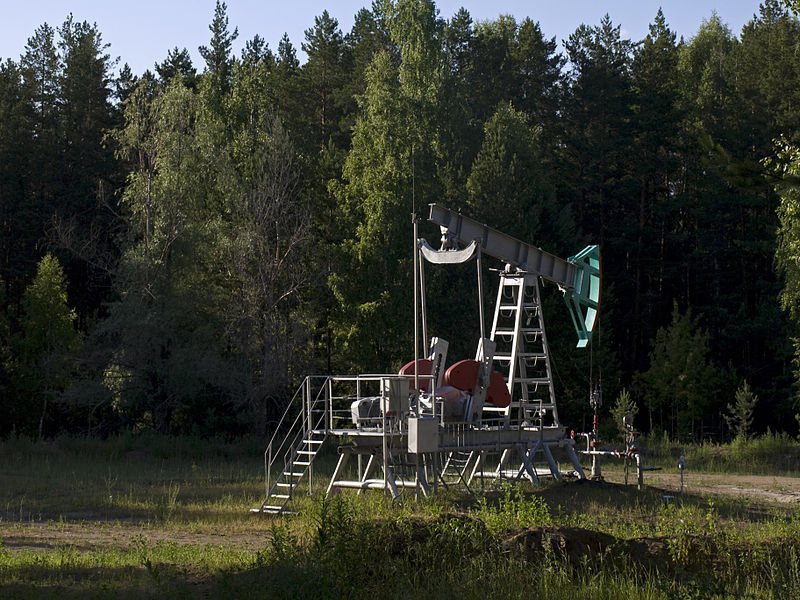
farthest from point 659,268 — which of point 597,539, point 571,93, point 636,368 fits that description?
point 597,539

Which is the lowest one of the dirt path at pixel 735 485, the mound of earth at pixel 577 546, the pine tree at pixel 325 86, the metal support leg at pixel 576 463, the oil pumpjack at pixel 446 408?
the dirt path at pixel 735 485

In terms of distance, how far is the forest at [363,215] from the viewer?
128 ft

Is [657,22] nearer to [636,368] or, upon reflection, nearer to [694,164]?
[694,164]

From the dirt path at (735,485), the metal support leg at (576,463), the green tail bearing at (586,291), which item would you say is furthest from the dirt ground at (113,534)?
the green tail bearing at (586,291)

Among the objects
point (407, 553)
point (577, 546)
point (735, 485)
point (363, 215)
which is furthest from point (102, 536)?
point (363, 215)

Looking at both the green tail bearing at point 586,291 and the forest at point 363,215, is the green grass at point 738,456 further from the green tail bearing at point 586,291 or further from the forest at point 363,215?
the green tail bearing at point 586,291

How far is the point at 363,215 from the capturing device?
141ft

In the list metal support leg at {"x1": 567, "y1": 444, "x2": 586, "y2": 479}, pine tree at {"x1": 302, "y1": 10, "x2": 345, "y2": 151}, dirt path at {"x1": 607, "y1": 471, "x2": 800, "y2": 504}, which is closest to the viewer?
metal support leg at {"x1": 567, "y1": 444, "x2": 586, "y2": 479}

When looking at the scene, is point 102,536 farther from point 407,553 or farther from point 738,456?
point 738,456

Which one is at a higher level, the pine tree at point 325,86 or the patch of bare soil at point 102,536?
the pine tree at point 325,86

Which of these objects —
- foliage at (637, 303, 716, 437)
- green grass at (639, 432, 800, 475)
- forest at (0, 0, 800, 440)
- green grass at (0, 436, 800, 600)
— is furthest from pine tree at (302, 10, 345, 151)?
green grass at (0, 436, 800, 600)

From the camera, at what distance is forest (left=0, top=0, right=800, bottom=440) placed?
38.9 m

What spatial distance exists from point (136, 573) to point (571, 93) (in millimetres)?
50495

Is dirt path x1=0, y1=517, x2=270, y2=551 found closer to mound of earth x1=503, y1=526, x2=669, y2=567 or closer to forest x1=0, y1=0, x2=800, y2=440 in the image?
mound of earth x1=503, y1=526, x2=669, y2=567
